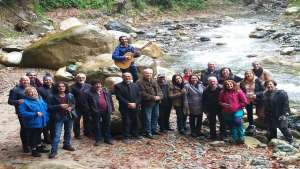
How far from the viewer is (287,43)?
3095 centimetres

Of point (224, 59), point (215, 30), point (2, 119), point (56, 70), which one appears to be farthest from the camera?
point (215, 30)

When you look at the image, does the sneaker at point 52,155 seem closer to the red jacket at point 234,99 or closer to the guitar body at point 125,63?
the red jacket at point 234,99

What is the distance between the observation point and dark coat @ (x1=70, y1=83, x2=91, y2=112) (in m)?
12.8

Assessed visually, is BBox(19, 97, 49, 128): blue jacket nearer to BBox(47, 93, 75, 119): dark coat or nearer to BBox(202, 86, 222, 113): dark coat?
BBox(47, 93, 75, 119): dark coat

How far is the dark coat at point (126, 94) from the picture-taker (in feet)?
43.3

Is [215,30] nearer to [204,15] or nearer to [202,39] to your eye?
[202,39]

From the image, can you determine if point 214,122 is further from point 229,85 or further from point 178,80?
point 178,80

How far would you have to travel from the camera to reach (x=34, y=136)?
39.1ft

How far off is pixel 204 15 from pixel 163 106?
36794 mm

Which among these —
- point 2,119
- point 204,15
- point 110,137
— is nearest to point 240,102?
point 110,137

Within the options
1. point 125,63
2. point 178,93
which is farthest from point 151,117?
point 125,63

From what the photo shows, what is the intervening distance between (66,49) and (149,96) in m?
10.1

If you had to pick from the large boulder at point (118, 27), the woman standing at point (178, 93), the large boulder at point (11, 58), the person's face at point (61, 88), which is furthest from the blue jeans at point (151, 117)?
the large boulder at point (118, 27)

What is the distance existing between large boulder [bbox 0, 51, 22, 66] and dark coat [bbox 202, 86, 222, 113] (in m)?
12.2
